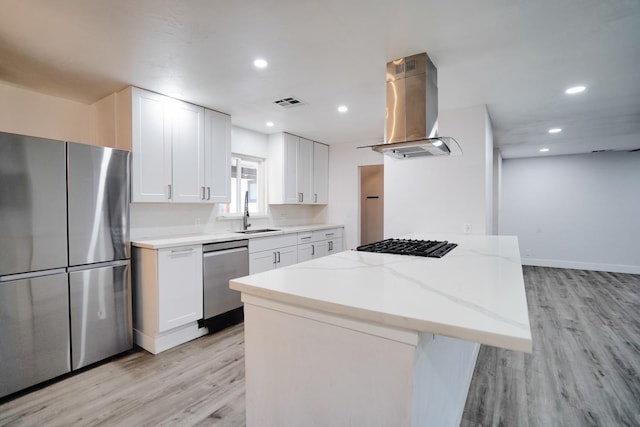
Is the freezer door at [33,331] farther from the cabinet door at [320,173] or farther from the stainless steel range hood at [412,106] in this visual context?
the cabinet door at [320,173]

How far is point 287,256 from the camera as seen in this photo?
4.11 m

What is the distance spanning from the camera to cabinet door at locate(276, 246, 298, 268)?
3977 mm

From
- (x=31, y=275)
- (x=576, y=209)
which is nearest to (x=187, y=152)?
(x=31, y=275)

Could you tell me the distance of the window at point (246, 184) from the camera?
14.0 ft

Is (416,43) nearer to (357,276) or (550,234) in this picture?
(357,276)

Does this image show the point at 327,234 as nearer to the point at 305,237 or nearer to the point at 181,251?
the point at 305,237

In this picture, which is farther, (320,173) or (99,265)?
(320,173)

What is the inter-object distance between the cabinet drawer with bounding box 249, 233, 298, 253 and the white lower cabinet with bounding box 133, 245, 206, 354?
718 millimetres

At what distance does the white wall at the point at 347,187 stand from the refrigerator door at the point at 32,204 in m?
3.97

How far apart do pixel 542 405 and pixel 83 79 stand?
4316 millimetres

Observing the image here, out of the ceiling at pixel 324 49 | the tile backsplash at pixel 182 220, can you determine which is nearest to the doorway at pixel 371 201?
the tile backsplash at pixel 182 220

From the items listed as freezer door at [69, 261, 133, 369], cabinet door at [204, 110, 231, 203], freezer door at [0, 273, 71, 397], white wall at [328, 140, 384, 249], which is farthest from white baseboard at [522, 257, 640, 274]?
freezer door at [0, 273, 71, 397]

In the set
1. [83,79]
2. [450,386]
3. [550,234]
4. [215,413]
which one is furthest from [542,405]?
[550,234]

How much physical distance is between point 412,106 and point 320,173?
3.21 meters
